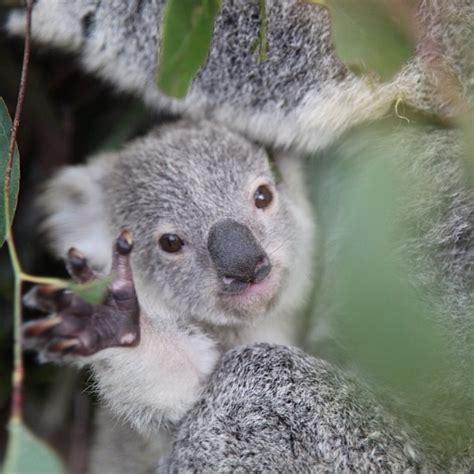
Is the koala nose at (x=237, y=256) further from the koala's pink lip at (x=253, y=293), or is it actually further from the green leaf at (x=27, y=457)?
the green leaf at (x=27, y=457)

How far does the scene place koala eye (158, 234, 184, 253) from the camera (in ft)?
8.64

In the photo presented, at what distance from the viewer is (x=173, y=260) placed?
8.64 feet

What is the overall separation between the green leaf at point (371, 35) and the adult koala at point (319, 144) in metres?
0.19

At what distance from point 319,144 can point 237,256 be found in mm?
578

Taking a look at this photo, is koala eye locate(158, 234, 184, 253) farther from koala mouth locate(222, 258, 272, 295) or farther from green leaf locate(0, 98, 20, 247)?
green leaf locate(0, 98, 20, 247)

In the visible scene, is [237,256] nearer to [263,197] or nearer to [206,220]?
[206,220]

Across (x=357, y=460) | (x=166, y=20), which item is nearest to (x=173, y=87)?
(x=166, y=20)

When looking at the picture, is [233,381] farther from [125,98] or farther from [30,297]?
[125,98]

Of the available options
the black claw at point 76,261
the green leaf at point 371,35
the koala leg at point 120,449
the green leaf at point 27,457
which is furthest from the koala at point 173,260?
the green leaf at point 371,35

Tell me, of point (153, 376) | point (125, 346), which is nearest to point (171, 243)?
point (153, 376)

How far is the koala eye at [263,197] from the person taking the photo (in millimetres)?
2705

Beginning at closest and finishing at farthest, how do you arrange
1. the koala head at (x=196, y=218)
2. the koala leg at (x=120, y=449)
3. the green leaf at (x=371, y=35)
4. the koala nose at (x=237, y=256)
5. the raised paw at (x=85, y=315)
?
the green leaf at (x=371, y=35) < the raised paw at (x=85, y=315) < the koala nose at (x=237, y=256) < the koala head at (x=196, y=218) < the koala leg at (x=120, y=449)

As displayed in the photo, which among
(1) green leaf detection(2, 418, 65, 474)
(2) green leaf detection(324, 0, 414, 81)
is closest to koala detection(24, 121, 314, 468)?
(1) green leaf detection(2, 418, 65, 474)

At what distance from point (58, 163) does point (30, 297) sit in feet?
5.95
